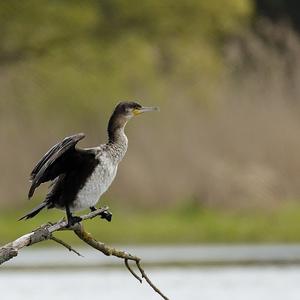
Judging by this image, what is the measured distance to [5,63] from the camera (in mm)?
27547

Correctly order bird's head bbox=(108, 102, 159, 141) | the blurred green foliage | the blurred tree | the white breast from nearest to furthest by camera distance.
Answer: the white breast
bird's head bbox=(108, 102, 159, 141)
the blurred green foliage
the blurred tree

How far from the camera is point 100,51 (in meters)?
28.5

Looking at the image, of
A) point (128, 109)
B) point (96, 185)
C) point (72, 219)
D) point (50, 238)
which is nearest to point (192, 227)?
point (128, 109)

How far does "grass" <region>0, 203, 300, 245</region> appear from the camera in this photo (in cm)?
2298

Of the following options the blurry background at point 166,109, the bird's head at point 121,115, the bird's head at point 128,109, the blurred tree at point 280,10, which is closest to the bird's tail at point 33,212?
the bird's head at point 121,115

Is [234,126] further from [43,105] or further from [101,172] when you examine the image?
[101,172]

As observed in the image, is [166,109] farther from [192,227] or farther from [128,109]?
[128,109]

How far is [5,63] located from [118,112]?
1694cm

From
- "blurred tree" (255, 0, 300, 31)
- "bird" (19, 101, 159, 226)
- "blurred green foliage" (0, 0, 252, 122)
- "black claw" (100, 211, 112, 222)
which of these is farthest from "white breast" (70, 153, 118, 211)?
"blurred tree" (255, 0, 300, 31)

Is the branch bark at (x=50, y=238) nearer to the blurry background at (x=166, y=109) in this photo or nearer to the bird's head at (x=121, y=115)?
the bird's head at (x=121, y=115)

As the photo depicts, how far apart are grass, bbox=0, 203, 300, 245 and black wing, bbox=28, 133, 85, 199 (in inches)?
490

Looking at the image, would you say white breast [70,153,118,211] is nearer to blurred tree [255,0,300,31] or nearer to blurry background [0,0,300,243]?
blurry background [0,0,300,243]

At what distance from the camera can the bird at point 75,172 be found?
33.6ft

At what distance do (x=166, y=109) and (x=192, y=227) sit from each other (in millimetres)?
1847
